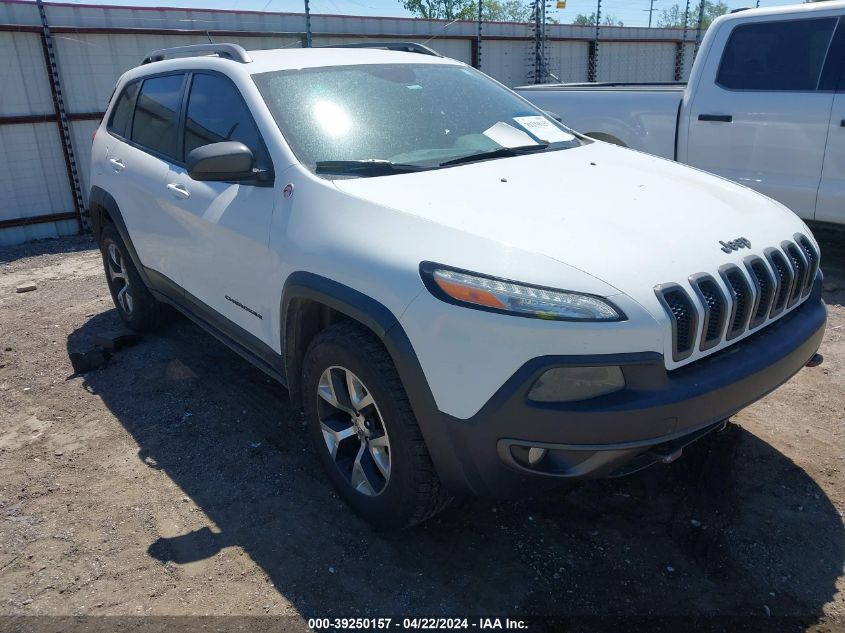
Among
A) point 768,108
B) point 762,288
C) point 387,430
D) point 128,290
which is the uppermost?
point 768,108

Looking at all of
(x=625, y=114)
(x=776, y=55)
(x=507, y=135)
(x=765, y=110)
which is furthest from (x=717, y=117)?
(x=507, y=135)

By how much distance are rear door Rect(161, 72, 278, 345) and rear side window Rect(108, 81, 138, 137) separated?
3.51 feet

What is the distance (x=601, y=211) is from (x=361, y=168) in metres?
1.02

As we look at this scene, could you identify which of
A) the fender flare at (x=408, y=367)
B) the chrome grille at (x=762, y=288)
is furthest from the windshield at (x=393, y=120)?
the chrome grille at (x=762, y=288)

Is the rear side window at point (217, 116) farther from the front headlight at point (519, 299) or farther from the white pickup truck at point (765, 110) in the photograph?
the white pickup truck at point (765, 110)

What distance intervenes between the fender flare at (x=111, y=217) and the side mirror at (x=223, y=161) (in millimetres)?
1739

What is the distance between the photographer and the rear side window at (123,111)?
4867mm

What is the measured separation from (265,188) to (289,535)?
1.51 meters

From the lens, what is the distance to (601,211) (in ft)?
8.95

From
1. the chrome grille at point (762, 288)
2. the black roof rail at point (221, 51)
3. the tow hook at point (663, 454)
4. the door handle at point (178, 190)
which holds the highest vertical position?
the black roof rail at point (221, 51)

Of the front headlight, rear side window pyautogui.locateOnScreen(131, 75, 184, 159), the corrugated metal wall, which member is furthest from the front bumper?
the corrugated metal wall

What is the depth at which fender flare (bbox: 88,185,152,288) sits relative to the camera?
15.5 feet

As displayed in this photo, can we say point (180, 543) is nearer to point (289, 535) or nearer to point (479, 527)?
point (289, 535)

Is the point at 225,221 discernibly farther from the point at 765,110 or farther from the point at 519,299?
the point at 765,110
